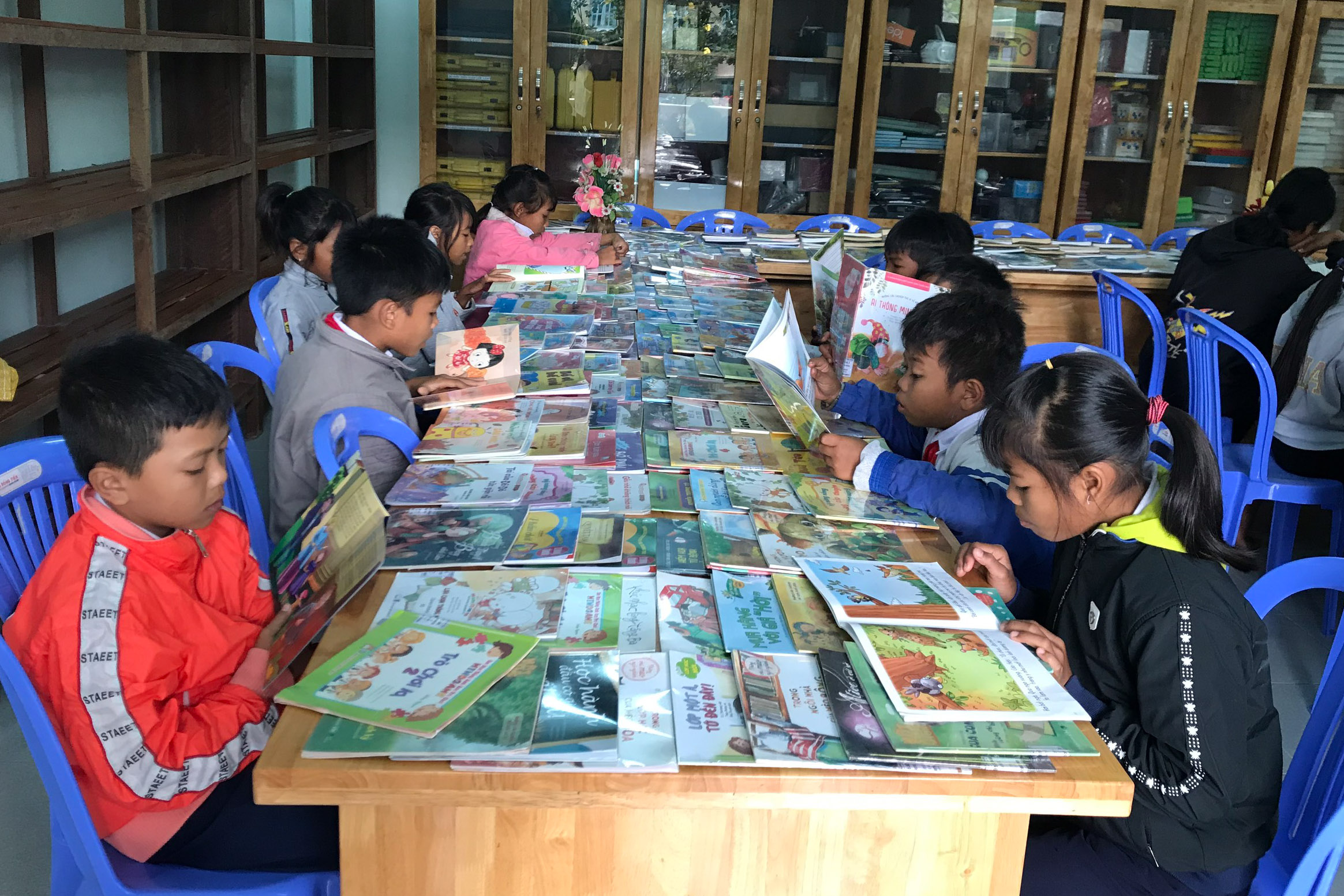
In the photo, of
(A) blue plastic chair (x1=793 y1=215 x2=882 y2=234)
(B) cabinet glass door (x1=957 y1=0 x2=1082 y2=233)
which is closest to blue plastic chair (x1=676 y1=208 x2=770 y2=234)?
(A) blue plastic chair (x1=793 y1=215 x2=882 y2=234)

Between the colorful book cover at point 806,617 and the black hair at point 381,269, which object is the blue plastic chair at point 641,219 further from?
the colorful book cover at point 806,617

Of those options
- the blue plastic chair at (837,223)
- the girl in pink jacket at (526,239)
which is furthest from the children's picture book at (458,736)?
the blue plastic chair at (837,223)

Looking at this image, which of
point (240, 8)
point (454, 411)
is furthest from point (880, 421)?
point (240, 8)

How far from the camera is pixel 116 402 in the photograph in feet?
4.14

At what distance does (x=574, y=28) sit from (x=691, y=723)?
5079 mm

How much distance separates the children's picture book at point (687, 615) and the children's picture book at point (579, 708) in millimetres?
Result: 83

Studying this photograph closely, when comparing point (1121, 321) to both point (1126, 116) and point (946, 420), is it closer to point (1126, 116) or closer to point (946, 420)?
point (946, 420)

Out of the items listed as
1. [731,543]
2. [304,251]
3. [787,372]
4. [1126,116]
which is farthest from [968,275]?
[1126,116]

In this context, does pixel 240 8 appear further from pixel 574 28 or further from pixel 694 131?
pixel 694 131

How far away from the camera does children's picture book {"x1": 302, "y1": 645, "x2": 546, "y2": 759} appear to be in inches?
39.0

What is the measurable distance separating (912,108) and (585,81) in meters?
1.71

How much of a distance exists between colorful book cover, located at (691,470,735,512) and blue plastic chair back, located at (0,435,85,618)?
0.82 metres

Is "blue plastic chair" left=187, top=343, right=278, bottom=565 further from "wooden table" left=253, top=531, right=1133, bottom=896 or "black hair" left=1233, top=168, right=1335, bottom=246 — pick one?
"black hair" left=1233, top=168, right=1335, bottom=246

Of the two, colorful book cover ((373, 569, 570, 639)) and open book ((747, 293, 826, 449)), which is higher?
open book ((747, 293, 826, 449))
